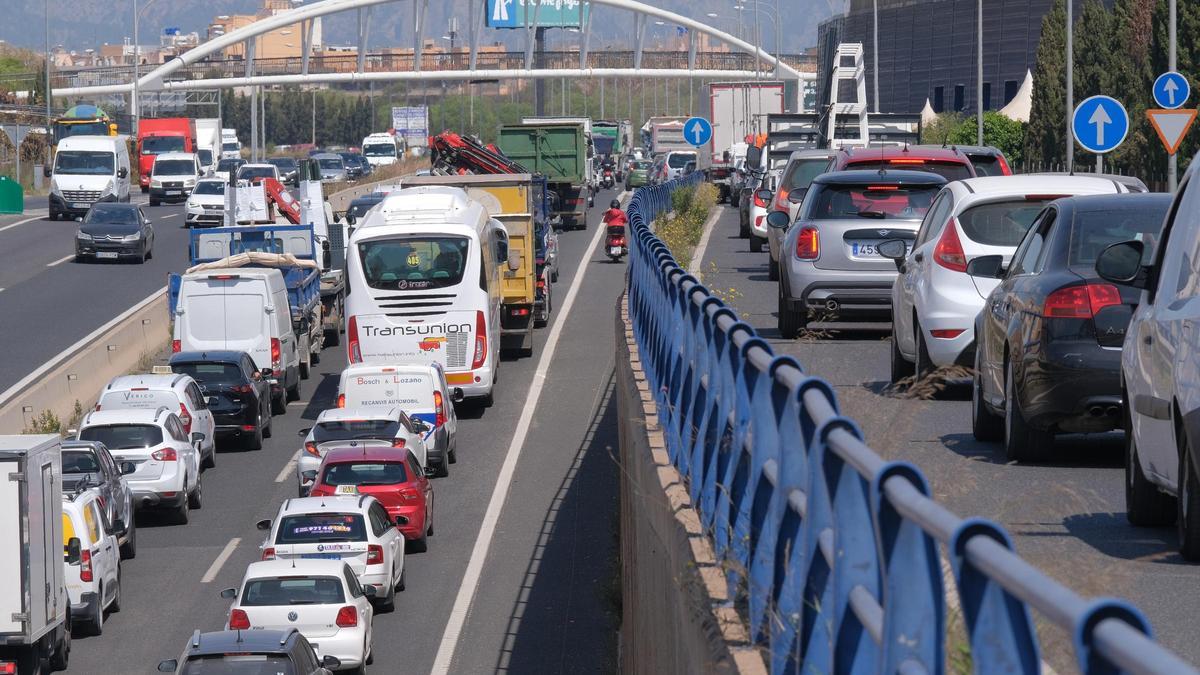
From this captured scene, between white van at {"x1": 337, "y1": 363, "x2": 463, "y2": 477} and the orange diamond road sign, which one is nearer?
the orange diamond road sign

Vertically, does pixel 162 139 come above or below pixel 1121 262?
above

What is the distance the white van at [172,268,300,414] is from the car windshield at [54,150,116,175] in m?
31.4

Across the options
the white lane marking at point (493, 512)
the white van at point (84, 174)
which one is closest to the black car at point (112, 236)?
the white van at point (84, 174)

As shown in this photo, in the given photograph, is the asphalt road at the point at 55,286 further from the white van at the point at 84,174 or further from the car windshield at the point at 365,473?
the car windshield at the point at 365,473

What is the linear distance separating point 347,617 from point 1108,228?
41.4ft

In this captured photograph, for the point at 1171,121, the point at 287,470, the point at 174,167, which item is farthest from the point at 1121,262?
the point at 174,167

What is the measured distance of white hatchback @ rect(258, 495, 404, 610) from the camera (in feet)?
78.5

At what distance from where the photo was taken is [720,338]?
8227 mm

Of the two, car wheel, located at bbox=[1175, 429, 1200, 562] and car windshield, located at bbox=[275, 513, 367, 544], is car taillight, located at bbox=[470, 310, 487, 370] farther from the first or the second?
car wheel, located at bbox=[1175, 429, 1200, 562]

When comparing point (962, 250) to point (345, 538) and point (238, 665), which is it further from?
point (345, 538)

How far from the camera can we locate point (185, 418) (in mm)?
31406

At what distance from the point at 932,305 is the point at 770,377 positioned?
8428 mm

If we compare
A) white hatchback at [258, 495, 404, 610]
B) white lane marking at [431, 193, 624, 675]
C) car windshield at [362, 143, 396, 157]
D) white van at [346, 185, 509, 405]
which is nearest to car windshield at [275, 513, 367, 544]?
white hatchback at [258, 495, 404, 610]

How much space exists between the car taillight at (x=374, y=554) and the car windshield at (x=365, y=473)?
308 cm
